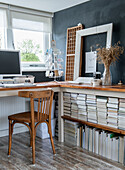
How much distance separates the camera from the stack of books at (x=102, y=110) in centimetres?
264

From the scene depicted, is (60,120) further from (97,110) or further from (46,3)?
(46,3)

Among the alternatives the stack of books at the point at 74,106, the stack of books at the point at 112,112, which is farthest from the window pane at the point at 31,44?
the stack of books at the point at 112,112

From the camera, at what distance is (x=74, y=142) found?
10.2 ft

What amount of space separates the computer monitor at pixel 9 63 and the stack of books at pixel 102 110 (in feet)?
4.31

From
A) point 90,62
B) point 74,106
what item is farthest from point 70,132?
point 90,62

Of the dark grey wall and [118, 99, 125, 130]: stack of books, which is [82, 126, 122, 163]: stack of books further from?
the dark grey wall

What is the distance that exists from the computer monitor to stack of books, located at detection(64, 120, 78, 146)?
41.9 inches

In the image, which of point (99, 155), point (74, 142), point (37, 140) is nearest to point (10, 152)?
point (37, 140)

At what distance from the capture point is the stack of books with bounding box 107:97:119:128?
251 cm

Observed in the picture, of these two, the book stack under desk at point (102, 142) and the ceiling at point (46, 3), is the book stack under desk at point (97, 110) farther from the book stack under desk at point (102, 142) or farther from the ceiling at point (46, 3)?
the ceiling at point (46, 3)

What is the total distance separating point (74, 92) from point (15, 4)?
1835mm

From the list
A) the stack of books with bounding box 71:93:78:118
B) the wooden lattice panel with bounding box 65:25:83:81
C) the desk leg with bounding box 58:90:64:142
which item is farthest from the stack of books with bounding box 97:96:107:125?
the wooden lattice panel with bounding box 65:25:83:81

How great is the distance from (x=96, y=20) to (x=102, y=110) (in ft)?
4.94

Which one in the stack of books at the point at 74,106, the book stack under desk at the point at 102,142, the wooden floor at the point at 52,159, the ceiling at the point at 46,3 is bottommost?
the wooden floor at the point at 52,159
